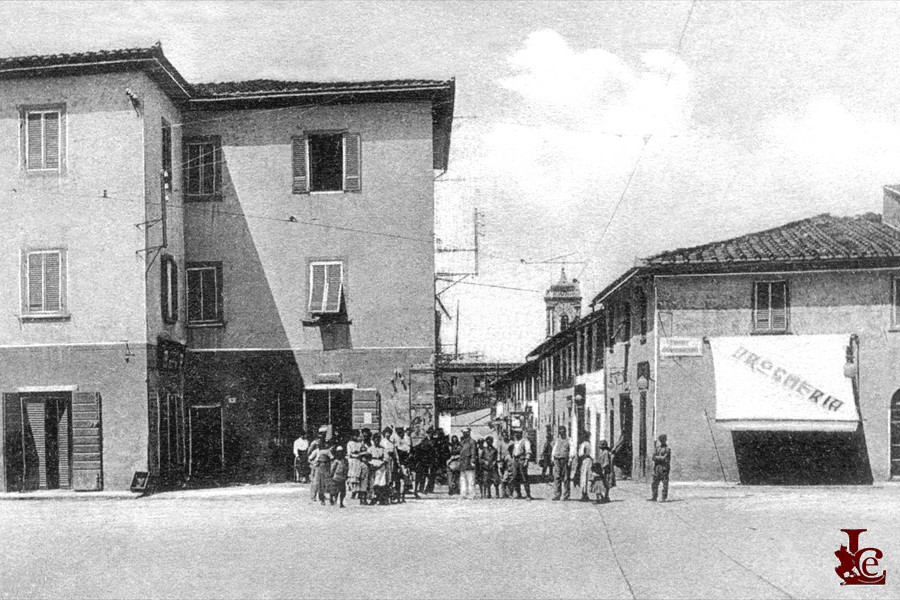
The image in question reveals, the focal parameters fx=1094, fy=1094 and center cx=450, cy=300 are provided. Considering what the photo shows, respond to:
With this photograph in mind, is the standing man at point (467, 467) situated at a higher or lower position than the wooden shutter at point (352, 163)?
lower

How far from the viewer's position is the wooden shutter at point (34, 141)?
21.6m

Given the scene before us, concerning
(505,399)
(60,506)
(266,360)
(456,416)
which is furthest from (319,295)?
(505,399)

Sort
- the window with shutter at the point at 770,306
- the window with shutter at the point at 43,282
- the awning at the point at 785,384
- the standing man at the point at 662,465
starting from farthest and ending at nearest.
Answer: the window with shutter at the point at 770,306, the awning at the point at 785,384, the window with shutter at the point at 43,282, the standing man at the point at 662,465

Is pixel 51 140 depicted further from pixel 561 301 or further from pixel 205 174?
pixel 561 301

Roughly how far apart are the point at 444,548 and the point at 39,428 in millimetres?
12127

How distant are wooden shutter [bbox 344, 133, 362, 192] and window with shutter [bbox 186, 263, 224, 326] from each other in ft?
11.3

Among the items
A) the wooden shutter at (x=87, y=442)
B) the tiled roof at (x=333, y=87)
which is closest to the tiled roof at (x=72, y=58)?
the tiled roof at (x=333, y=87)

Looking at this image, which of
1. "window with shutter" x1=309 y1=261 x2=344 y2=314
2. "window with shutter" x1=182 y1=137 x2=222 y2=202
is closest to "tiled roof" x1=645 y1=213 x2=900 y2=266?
"window with shutter" x1=309 y1=261 x2=344 y2=314

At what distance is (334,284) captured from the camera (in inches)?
953

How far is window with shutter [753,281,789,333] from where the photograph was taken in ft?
76.8

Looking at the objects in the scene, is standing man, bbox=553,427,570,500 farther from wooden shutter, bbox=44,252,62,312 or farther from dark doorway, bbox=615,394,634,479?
wooden shutter, bbox=44,252,62,312

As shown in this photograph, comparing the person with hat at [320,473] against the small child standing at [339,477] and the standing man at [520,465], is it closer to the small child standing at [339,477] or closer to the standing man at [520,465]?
the small child standing at [339,477]

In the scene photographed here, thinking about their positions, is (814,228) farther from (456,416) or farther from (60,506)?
(456,416)

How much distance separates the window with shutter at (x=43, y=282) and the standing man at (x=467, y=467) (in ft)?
27.6
